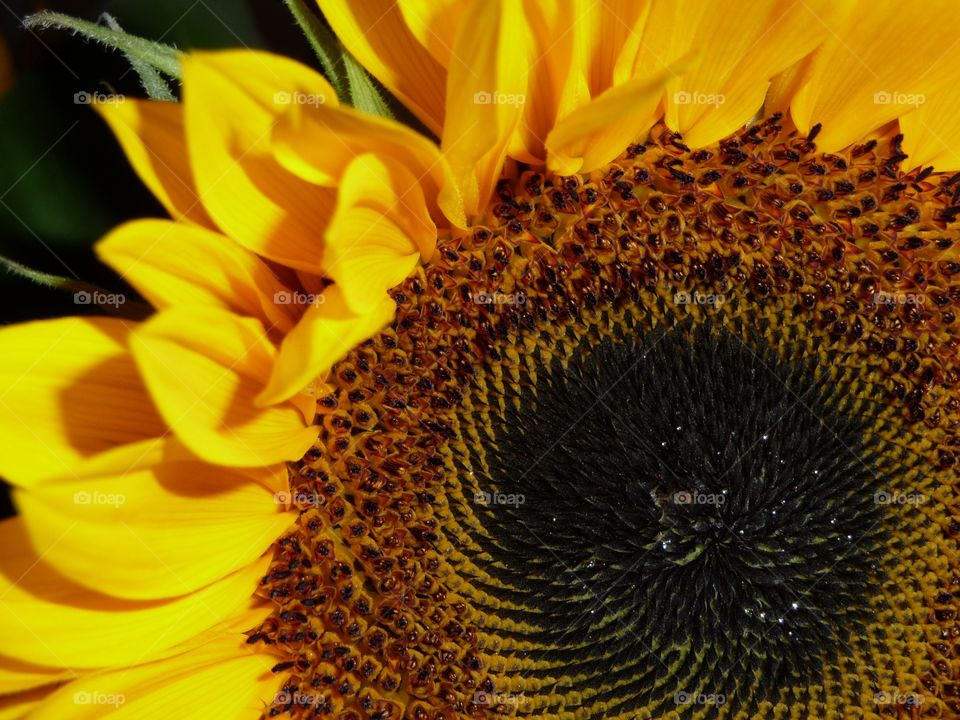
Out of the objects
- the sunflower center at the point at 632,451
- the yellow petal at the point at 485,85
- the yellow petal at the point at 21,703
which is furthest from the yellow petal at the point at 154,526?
the yellow petal at the point at 485,85

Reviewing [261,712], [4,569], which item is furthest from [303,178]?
[261,712]

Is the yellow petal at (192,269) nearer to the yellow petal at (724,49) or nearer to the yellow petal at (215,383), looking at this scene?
the yellow petal at (215,383)

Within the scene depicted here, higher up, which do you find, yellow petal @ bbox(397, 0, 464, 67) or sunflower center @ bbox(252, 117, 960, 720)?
yellow petal @ bbox(397, 0, 464, 67)

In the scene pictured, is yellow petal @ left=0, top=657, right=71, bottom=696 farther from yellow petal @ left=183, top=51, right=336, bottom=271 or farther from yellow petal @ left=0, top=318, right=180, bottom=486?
yellow petal @ left=183, top=51, right=336, bottom=271

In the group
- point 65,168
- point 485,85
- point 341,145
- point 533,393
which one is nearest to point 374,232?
point 341,145

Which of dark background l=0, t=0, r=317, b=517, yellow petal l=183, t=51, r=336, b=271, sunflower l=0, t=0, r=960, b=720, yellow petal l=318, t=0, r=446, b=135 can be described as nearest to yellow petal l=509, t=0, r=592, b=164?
sunflower l=0, t=0, r=960, b=720
